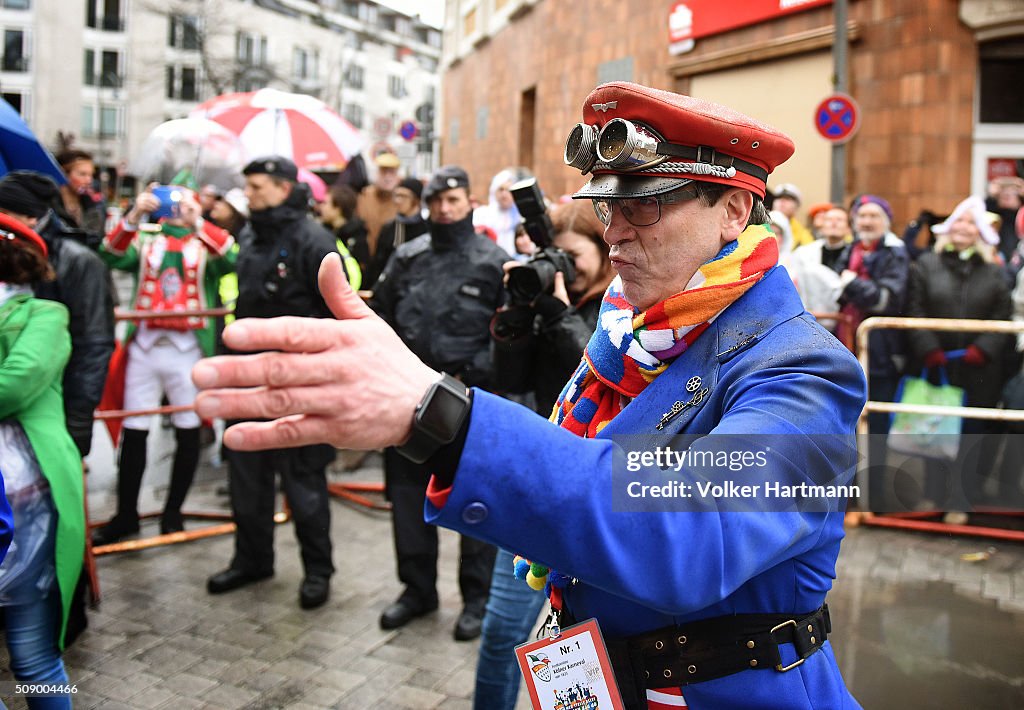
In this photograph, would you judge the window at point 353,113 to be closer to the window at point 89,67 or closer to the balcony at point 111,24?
the balcony at point 111,24

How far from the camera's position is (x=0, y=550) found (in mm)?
2207

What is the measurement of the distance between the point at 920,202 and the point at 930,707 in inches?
340

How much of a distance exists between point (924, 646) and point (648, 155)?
12.2 feet

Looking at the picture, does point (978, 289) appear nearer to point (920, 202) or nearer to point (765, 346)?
point (920, 202)

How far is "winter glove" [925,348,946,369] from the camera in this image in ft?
22.1

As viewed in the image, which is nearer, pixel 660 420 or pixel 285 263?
pixel 660 420

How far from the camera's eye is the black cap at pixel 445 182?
521 cm

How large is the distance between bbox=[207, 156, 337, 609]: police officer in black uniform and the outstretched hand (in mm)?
3996

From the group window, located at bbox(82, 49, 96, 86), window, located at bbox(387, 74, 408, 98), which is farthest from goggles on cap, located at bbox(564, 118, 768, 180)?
window, located at bbox(82, 49, 96, 86)

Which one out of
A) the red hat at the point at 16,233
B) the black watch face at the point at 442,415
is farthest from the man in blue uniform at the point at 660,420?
the red hat at the point at 16,233

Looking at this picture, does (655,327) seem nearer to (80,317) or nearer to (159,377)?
(80,317)

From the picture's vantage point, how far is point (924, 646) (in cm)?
457

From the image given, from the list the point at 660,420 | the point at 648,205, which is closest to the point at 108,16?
the point at 648,205

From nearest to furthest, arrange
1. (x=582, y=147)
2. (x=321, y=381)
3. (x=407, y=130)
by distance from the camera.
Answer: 1. (x=321, y=381)
2. (x=582, y=147)
3. (x=407, y=130)
